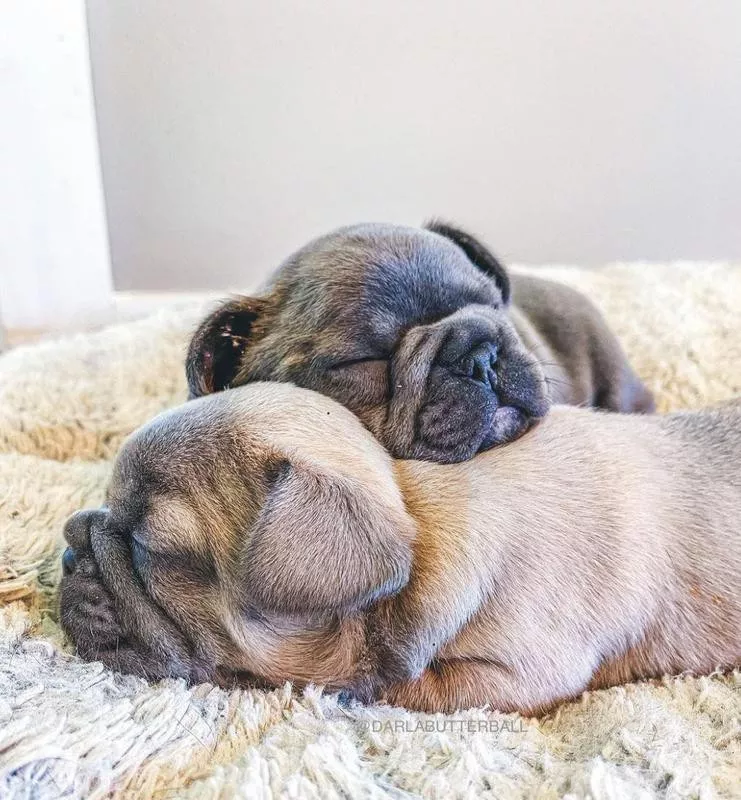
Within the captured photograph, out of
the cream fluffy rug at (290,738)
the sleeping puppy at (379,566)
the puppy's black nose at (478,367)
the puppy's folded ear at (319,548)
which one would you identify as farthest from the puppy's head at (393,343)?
the cream fluffy rug at (290,738)

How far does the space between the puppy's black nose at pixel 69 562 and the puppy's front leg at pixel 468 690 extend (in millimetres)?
610

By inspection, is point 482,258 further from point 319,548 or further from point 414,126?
point 414,126

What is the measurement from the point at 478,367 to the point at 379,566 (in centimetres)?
60

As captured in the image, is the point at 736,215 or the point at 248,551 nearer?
the point at 248,551

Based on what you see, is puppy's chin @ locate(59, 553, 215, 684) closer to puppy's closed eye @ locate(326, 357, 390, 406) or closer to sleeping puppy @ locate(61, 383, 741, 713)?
sleeping puppy @ locate(61, 383, 741, 713)

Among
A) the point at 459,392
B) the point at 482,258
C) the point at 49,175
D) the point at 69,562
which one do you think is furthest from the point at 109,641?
the point at 49,175

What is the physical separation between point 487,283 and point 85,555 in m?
1.14

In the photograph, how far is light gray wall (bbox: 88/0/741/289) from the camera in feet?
11.1

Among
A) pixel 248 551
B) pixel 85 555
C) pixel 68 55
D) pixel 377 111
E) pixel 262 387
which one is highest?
pixel 68 55

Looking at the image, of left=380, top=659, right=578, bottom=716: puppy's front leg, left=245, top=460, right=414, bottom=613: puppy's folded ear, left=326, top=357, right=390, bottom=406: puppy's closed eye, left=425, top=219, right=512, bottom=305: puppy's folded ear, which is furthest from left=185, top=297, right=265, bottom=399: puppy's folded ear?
left=380, top=659, right=578, bottom=716: puppy's front leg

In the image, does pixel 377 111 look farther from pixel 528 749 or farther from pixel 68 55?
pixel 528 749

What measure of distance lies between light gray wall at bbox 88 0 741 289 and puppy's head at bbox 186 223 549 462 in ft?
5.18

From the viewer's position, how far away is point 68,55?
316cm

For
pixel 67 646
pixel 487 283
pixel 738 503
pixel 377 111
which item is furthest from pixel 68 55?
pixel 738 503
